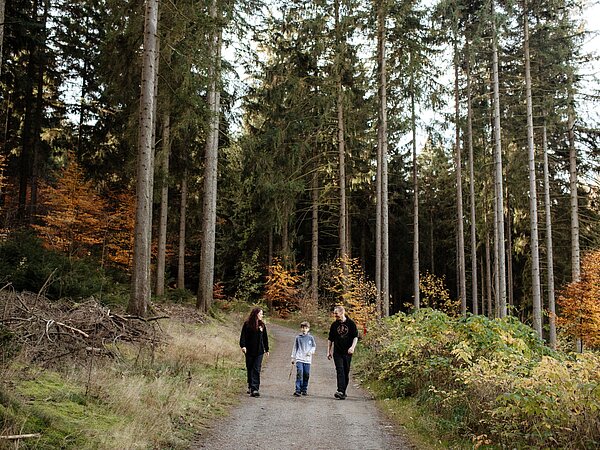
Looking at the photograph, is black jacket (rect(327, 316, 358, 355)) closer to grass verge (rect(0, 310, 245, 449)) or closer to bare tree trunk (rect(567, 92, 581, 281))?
grass verge (rect(0, 310, 245, 449))

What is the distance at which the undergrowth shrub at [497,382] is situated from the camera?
5.41 metres

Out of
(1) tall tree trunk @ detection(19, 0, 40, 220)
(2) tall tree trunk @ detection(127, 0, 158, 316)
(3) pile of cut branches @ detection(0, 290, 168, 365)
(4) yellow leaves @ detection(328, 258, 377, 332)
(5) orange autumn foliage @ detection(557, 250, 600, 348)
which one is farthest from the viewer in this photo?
(1) tall tree trunk @ detection(19, 0, 40, 220)

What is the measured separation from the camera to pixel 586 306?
69.2 ft

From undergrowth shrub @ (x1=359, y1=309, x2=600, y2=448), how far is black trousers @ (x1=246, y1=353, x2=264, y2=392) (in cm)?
274

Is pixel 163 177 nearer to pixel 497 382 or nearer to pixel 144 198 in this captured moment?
pixel 144 198

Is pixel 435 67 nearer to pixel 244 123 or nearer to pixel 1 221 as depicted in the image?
pixel 244 123

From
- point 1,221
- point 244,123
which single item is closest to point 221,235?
point 244,123

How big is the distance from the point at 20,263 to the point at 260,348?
6600 millimetres

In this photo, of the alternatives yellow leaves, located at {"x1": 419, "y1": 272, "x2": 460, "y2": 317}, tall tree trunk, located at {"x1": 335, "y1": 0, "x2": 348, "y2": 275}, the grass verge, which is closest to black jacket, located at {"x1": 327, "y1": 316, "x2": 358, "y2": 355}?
the grass verge

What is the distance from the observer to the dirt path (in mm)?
6441

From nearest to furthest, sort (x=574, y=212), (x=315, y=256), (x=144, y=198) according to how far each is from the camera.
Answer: (x=144, y=198) → (x=574, y=212) → (x=315, y=256)

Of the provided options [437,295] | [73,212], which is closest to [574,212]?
[437,295]

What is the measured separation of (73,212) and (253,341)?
17991mm

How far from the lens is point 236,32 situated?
1667cm
